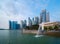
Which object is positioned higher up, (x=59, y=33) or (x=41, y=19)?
(x=41, y=19)

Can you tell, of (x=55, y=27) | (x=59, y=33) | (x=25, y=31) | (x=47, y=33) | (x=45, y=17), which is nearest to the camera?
(x=59, y=33)

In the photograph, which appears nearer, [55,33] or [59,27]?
[55,33]

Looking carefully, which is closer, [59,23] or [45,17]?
[59,23]

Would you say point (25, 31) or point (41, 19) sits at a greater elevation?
point (41, 19)

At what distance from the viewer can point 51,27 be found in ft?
90.4

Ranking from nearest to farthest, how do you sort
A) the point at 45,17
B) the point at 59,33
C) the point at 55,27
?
1. the point at 59,33
2. the point at 55,27
3. the point at 45,17

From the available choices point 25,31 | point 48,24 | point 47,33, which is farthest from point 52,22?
point 25,31

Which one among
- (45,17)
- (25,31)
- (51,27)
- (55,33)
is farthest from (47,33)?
(45,17)

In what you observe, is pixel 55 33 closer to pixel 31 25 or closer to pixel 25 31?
pixel 25 31

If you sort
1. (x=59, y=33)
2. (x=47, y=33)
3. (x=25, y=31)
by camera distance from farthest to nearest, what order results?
(x=25, y=31), (x=47, y=33), (x=59, y=33)

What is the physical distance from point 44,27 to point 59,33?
6.69 metres

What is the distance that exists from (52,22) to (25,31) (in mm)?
7340

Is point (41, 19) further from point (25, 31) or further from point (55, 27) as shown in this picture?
point (55, 27)

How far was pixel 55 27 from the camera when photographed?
26.7m
